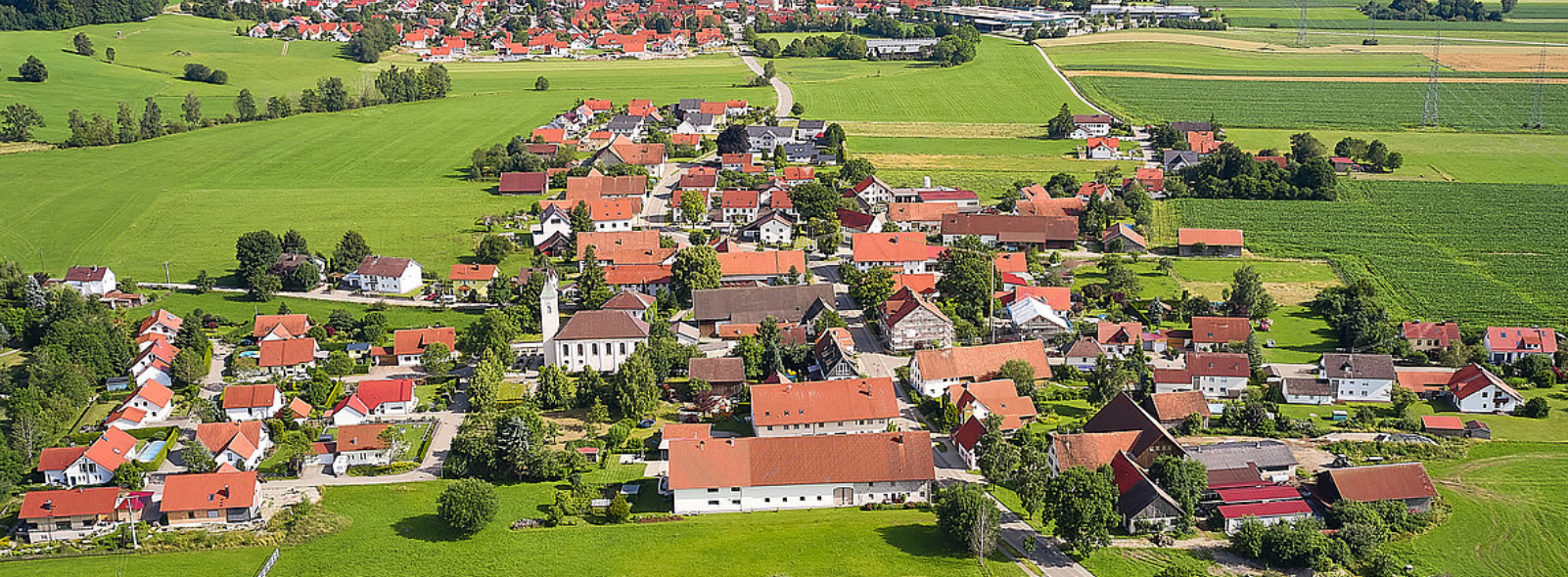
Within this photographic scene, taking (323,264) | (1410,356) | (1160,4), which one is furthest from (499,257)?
(1160,4)

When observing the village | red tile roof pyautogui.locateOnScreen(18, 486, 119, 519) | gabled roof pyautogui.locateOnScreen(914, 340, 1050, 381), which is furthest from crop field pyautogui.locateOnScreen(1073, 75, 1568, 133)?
red tile roof pyautogui.locateOnScreen(18, 486, 119, 519)

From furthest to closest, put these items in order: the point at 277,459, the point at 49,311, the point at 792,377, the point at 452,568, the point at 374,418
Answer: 1. the point at 49,311
2. the point at 792,377
3. the point at 374,418
4. the point at 277,459
5. the point at 452,568

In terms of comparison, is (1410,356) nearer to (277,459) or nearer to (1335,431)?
(1335,431)

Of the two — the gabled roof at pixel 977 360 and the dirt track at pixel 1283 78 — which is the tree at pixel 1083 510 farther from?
the dirt track at pixel 1283 78

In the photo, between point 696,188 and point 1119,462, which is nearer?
point 1119,462

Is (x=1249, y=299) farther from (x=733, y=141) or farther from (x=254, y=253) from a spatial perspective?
(x=254, y=253)

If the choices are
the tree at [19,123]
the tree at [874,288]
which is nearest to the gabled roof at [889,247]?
the tree at [874,288]
